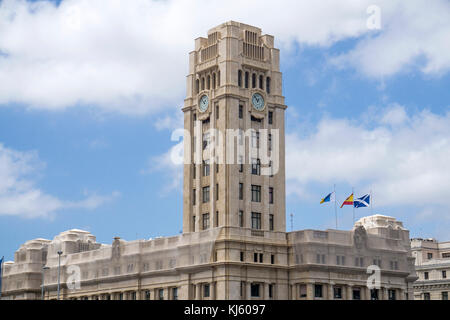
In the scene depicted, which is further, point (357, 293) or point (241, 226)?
point (357, 293)

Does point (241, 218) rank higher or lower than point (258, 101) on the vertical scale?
lower

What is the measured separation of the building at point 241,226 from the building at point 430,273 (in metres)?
29.9

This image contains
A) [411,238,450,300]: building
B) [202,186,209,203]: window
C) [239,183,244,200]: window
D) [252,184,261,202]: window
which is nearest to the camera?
[239,183,244,200]: window

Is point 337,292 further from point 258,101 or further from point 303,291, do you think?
point 258,101

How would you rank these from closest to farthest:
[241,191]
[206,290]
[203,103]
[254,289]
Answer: [254,289] → [206,290] → [241,191] → [203,103]

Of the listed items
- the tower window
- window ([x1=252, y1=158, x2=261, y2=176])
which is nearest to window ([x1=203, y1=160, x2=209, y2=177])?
the tower window

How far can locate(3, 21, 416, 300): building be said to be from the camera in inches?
4660

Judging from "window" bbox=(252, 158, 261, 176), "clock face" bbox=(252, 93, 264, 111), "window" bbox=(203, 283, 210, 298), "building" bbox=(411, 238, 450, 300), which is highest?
"clock face" bbox=(252, 93, 264, 111)

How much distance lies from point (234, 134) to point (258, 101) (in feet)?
30.2

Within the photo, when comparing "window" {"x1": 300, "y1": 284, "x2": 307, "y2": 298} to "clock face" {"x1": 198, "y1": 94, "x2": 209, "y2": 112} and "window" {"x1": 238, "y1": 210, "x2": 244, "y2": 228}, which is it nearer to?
"window" {"x1": 238, "y1": 210, "x2": 244, "y2": 228}

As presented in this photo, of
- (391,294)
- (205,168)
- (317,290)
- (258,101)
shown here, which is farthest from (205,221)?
(391,294)

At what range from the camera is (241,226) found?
12112cm
